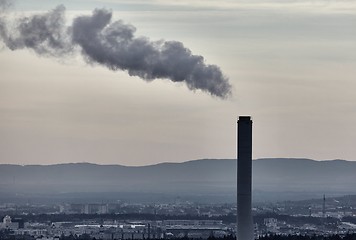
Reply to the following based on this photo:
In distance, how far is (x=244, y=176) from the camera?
65812mm

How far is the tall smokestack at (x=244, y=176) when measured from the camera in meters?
65.4

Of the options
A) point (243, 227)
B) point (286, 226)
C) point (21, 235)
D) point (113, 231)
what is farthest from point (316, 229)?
point (243, 227)

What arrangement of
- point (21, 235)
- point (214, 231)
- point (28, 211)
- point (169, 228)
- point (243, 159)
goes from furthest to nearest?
point (28, 211), point (169, 228), point (214, 231), point (21, 235), point (243, 159)

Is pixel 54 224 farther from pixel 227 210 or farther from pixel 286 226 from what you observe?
pixel 227 210

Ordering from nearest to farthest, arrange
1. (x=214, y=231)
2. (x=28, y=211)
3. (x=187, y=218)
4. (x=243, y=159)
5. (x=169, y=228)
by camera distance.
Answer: (x=243, y=159)
(x=214, y=231)
(x=169, y=228)
(x=187, y=218)
(x=28, y=211)

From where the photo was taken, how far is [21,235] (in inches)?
4343

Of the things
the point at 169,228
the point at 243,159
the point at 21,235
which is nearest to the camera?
the point at 243,159

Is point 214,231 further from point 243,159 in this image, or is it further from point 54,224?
point 243,159

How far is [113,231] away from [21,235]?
519 inches

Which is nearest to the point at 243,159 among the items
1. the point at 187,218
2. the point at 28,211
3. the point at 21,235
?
the point at 21,235

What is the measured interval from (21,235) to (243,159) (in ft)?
156

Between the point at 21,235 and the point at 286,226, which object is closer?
→ the point at 21,235

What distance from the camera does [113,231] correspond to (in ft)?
399

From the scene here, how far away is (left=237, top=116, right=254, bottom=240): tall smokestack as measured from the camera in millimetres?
65438
